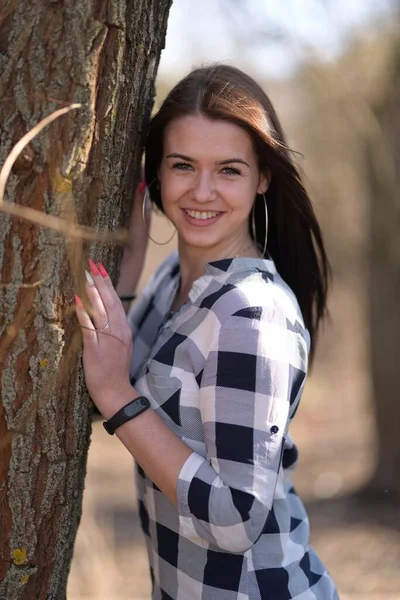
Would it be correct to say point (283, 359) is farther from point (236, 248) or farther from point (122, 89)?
point (122, 89)

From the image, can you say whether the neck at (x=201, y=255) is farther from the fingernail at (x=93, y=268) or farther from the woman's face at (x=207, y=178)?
the fingernail at (x=93, y=268)

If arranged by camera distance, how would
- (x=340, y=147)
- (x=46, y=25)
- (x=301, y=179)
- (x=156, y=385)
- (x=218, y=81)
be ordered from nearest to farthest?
(x=46, y=25), (x=156, y=385), (x=218, y=81), (x=301, y=179), (x=340, y=147)

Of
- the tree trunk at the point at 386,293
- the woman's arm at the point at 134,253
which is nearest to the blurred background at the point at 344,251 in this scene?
the tree trunk at the point at 386,293

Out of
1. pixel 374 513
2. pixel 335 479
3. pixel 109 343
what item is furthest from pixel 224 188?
pixel 335 479

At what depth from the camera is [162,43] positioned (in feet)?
6.32

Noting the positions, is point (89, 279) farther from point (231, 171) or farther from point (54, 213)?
point (231, 171)

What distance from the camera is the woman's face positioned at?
1936 millimetres

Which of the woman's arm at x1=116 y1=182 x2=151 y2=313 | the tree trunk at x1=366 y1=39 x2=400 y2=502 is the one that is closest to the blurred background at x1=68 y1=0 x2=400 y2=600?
the tree trunk at x1=366 y1=39 x2=400 y2=502

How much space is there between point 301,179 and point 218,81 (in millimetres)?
359

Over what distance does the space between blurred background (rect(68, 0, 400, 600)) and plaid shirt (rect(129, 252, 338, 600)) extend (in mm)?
1924

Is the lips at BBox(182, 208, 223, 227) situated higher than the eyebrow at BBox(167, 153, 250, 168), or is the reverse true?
the eyebrow at BBox(167, 153, 250, 168)

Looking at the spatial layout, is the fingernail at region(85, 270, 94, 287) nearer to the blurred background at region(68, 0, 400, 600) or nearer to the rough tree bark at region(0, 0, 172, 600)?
the rough tree bark at region(0, 0, 172, 600)

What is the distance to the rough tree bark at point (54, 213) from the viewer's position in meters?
1.57

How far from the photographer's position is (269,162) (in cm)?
203
